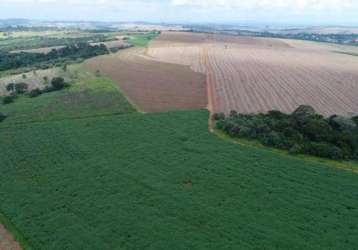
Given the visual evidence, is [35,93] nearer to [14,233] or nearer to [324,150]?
[14,233]

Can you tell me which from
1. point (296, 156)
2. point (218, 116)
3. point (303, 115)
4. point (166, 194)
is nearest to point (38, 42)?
point (218, 116)

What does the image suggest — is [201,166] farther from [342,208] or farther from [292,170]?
[342,208]

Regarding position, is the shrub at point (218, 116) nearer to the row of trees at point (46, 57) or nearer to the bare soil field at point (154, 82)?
the bare soil field at point (154, 82)

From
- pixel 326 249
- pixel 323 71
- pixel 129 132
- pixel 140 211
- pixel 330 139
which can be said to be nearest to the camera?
pixel 326 249

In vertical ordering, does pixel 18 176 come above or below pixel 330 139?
below

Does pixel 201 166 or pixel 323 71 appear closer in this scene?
pixel 201 166

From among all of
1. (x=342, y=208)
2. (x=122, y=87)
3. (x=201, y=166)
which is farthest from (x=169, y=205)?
(x=122, y=87)

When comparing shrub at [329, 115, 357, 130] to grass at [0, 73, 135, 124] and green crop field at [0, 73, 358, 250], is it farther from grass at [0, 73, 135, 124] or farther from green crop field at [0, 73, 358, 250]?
grass at [0, 73, 135, 124]

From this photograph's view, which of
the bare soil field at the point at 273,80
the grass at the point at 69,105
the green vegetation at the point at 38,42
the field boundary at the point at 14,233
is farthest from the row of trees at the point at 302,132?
the green vegetation at the point at 38,42
